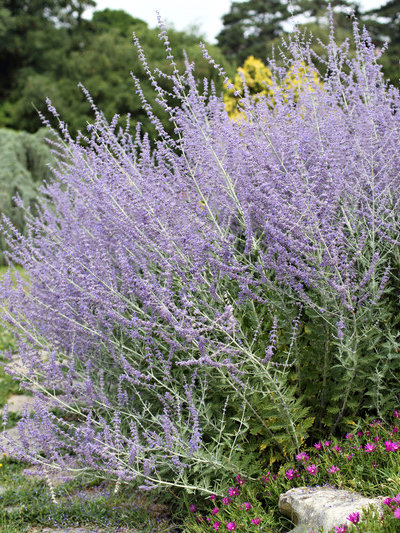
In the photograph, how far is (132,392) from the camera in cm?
374

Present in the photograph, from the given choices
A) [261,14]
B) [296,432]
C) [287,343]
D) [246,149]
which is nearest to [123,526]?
[296,432]

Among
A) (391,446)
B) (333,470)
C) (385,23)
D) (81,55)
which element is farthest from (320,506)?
(385,23)

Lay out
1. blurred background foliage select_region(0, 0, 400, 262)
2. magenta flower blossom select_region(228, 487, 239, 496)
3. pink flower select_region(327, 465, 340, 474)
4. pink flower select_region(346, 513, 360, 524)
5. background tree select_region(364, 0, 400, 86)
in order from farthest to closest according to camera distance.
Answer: background tree select_region(364, 0, 400, 86)
blurred background foliage select_region(0, 0, 400, 262)
magenta flower blossom select_region(228, 487, 239, 496)
pink flower select_region(327, 465, 340, 474)
pink flower select_region(346, 513, 360, 524)

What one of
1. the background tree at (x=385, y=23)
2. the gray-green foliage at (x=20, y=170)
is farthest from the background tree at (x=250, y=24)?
the gray-green foliage at (x=20, y=170)

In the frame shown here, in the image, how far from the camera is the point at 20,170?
1478 cm

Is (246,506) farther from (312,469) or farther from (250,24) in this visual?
(250,24)

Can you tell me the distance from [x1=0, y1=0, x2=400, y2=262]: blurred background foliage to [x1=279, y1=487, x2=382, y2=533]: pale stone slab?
10539 millimetres

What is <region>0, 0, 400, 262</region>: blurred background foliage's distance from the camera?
51.8 feet

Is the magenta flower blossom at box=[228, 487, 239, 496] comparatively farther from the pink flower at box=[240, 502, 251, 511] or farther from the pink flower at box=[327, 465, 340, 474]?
the pink flower at box=[327, 465, 340, 474]

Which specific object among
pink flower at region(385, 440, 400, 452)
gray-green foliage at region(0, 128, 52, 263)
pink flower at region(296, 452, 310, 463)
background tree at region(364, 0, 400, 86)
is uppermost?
background tree at region(364, 0, 400, 86)

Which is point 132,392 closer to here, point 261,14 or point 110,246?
point 110,246

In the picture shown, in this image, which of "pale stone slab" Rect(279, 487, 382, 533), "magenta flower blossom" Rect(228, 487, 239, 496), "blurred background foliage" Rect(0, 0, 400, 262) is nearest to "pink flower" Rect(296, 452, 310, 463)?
"pale stone slab" Rect(279, 487, 382, 533)

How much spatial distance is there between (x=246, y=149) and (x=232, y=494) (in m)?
2.04

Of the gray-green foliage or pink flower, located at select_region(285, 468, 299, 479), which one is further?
the gray-green foliage
